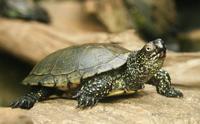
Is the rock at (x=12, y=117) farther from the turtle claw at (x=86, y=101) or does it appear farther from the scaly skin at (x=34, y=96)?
the scaly skin at (x=34, y=96)

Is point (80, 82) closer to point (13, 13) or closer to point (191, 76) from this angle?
point (191, 76)

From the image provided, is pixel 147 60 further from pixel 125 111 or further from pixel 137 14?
pixel 137 14

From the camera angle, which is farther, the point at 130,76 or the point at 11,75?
the point at 11,75

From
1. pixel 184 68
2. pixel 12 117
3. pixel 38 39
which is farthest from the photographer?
pixel 38 39

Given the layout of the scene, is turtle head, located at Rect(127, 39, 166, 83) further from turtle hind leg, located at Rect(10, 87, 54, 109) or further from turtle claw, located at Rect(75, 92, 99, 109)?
turtle hind leg, located at Rect(10, 87, 54, 109)

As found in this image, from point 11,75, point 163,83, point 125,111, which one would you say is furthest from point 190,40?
point 125,111

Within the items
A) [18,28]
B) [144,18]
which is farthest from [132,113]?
[144,18]
